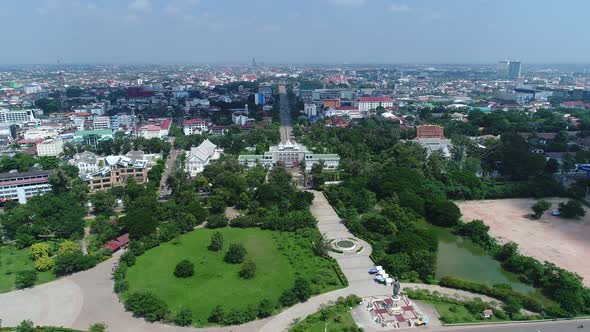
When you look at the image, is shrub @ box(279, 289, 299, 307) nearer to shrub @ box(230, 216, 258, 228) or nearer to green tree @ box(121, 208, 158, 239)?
shrub @ box(230, 216, 258, 228)

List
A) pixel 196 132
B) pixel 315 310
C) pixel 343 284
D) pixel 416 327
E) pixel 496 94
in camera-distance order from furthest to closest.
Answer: pixel 496 94 < pixel 196 132 < pixel 343 284 < pixel 315 310 < pixel 416 327

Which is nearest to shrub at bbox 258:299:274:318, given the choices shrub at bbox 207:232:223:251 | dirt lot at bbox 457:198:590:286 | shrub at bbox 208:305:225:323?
shrub at bbox 208:305:225:323

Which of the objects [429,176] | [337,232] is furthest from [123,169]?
[429,176]

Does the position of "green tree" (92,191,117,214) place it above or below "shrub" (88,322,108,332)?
above

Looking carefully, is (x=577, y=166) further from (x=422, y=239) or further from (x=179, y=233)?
(x=179, y=233)

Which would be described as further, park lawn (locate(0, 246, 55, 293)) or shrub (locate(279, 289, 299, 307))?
park lawn (locate(0, 246, 55, 293))
